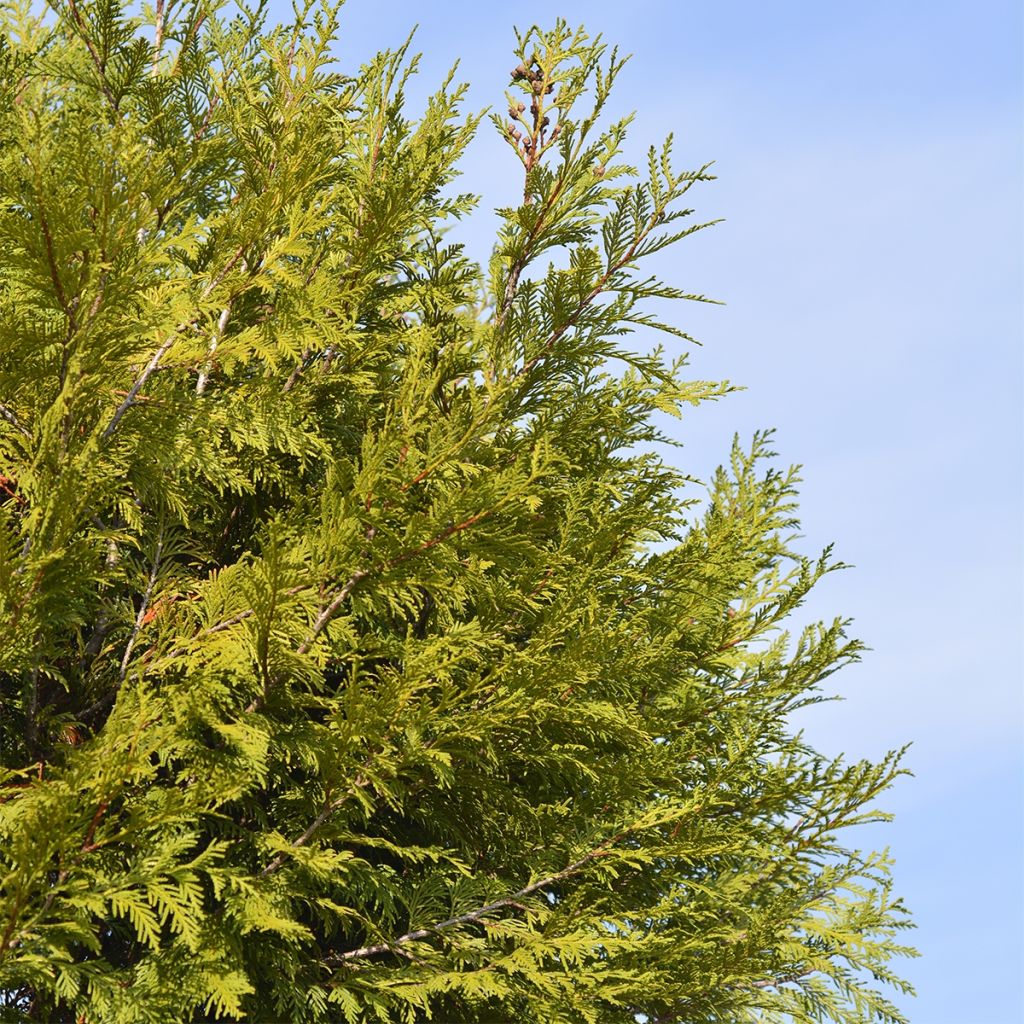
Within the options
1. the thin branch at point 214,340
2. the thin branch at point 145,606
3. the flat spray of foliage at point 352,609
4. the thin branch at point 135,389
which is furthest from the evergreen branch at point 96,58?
the thin branch at point 145,606

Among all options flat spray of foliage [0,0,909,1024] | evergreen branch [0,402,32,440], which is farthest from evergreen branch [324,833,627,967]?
evergreen branch [0,402,32,440]

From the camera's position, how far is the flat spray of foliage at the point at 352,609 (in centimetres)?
535

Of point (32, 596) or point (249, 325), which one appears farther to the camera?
point (249, 325)

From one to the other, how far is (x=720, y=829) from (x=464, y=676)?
6.55 feet

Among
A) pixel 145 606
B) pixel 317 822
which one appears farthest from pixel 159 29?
pixel 317 822

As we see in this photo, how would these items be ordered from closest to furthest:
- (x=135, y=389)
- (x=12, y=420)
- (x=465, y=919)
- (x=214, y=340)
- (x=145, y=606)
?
1. (x=135, y=389)
2. (x=12, y=420)
3. (x=465, y=919)
4. (x=145, y=606)
5. (x=214, y=340)

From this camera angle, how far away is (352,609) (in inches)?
234

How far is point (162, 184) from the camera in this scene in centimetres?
591

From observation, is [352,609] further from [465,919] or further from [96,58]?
[96,58]

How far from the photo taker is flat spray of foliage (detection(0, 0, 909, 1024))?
17.6ft

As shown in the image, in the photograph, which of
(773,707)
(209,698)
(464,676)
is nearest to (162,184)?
(209,698)

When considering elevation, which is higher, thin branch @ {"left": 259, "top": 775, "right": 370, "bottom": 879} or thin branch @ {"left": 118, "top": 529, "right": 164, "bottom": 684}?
thin branch @ {"left": 118, "top": 529, "right": 164, "bottom": 684}

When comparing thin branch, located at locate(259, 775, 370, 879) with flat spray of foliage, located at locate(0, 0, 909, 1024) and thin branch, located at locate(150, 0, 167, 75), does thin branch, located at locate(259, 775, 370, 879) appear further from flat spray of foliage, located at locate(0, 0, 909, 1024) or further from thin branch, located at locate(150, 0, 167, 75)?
thin branch, located at locate(150, 0, 167, 75)

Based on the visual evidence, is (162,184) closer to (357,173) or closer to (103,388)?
(103,388)
